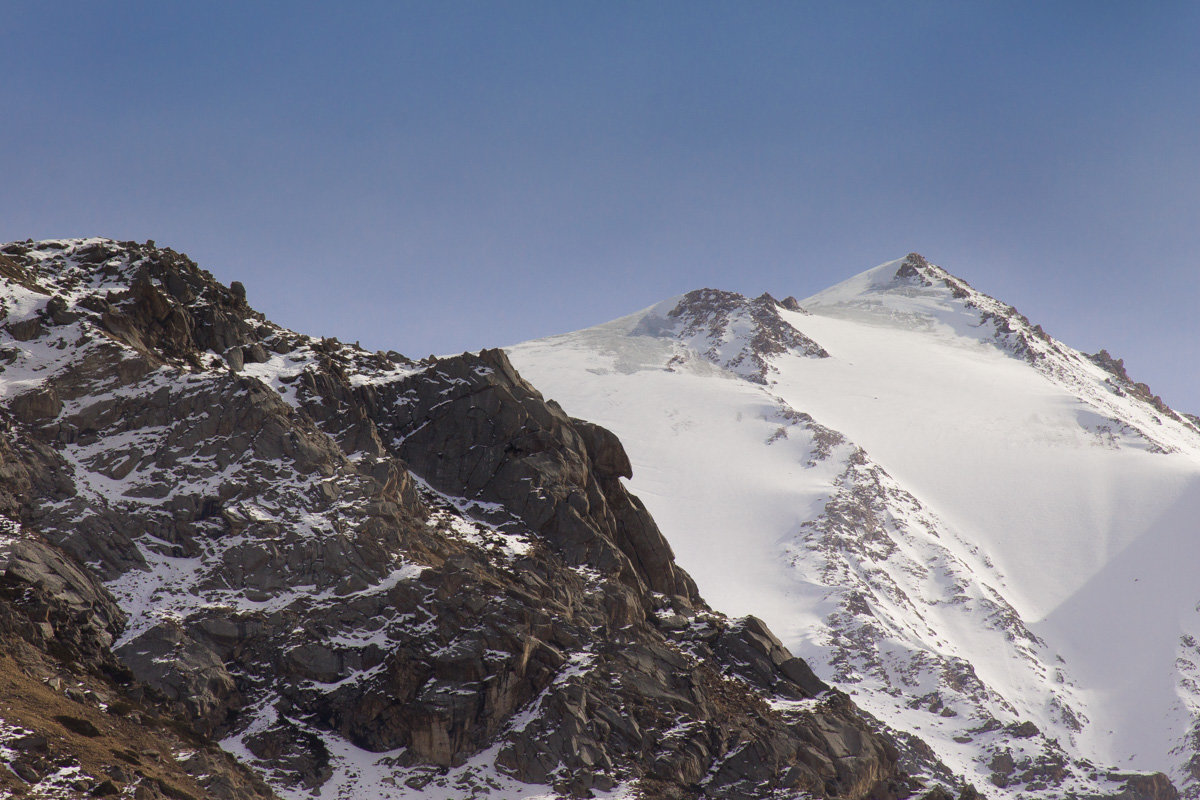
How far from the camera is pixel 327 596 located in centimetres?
7019

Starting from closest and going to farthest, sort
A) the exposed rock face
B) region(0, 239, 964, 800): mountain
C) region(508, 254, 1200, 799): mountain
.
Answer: the exposed rock face
region(0, 239, 964, 800): mountain
region(508, 254, 1200, 799): mountain

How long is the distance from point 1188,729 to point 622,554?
101 metres

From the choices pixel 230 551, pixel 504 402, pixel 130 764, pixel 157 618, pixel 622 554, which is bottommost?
pixel 130 764

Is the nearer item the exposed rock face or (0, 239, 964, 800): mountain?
the exposed rock face

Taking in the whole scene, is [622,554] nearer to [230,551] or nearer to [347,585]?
[347,585]

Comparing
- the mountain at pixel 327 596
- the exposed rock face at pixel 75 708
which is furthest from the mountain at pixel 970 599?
the exposed rock face at pixel 75 708

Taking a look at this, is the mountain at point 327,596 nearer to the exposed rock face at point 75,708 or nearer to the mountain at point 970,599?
the exposed rock face at point 75,708

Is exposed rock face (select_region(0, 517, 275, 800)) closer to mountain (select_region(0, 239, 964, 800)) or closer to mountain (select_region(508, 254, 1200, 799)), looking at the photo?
mountain (select_region(0, 239, 964, 800))

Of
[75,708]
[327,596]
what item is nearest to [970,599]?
[327,596]

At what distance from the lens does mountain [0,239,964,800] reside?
63562 millimetres

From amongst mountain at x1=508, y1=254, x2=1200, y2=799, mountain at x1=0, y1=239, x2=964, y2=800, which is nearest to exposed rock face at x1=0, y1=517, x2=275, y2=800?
mountain at x1=0, y1=239, x2=964, y2=800

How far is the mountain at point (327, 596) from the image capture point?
63.6 m

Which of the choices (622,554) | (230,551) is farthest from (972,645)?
(230,551)

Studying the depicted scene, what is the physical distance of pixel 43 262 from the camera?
276 ft
